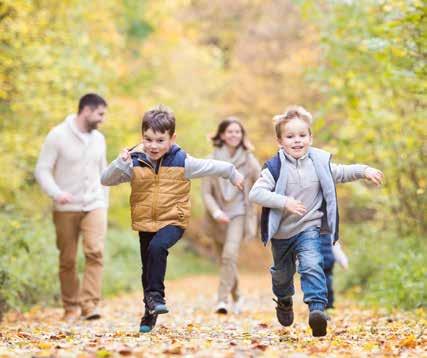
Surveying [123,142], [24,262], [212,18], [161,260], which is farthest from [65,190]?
[212,18]

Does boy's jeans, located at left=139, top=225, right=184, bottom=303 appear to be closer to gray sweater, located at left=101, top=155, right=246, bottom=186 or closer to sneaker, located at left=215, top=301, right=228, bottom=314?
gray sweater, located at left=101, top=155, right=246, bottom=186

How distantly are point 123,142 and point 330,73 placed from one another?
6.23 m

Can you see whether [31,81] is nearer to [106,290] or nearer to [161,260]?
[106,290]

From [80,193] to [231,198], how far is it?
6.11 ft

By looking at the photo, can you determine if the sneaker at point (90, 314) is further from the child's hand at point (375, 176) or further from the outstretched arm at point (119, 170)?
the child's hand at point (375, 176)

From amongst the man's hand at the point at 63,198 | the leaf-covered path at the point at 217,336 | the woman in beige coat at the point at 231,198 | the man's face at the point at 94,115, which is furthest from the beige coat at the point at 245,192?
the man's hand at the point at 63,198

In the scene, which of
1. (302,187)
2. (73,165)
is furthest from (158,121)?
(73,165)

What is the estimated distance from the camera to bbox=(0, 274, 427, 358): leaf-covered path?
5535 mm

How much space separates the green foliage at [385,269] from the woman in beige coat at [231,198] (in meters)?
1.85

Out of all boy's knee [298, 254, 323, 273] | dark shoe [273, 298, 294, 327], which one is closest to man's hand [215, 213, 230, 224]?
dark shoe [273, 298, 294, 327]

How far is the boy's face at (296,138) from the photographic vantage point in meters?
7.22

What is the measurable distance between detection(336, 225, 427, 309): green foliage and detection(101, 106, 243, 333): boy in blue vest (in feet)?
11.4

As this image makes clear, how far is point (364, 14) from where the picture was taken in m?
13.2

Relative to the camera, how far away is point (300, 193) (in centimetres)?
718
